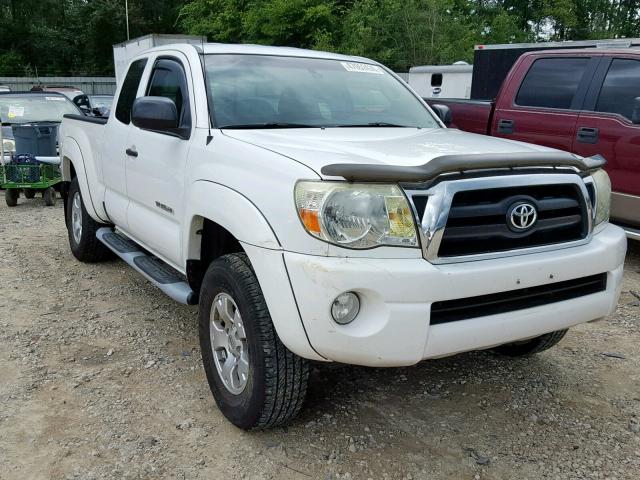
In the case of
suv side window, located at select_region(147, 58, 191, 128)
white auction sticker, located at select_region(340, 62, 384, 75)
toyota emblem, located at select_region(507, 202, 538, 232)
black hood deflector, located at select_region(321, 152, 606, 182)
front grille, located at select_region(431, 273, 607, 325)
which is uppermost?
white auction sticker, located at select_region(340, 62, 384, 75)

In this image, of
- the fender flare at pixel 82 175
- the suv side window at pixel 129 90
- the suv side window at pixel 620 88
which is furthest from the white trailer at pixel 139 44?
the suv side window at pixel 620 88

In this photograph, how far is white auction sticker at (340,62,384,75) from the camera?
13.5ft

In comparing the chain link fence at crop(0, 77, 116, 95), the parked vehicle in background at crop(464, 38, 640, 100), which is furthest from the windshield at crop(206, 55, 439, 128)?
the chain link fence at crop(0, 77, 116, 95)

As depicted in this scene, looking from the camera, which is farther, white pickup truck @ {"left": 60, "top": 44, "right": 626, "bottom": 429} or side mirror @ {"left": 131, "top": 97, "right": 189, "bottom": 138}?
side mirror @ {"left": 131, "top": 97, "right": 189, "bottom": 138}

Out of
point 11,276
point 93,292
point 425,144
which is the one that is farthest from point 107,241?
point 425,144

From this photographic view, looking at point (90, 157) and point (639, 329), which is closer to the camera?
point (639, 329)

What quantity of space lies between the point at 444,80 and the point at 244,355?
13.7 meters

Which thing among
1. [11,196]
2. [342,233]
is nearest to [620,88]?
[342,233]

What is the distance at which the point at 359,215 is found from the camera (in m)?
2.39

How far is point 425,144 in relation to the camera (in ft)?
10.0

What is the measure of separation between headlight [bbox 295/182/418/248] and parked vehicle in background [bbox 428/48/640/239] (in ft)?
12.7

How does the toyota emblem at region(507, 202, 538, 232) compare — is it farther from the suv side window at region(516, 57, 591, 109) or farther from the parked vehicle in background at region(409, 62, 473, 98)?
the parked vehicle in background at region(409, 62, 473, 98)

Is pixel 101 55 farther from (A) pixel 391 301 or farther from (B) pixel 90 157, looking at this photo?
(A) pixel 391 301

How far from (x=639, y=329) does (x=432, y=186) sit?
2731mm
